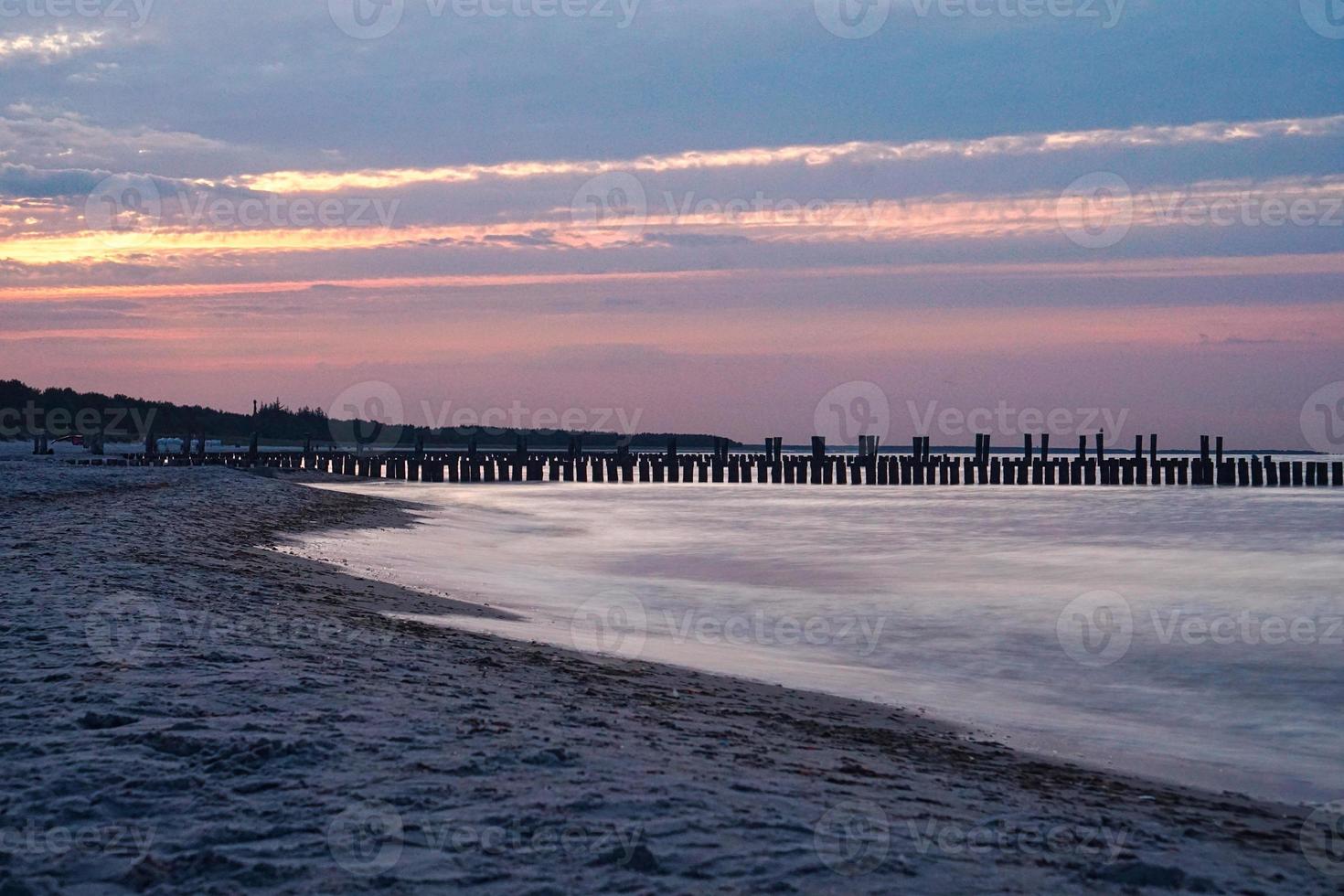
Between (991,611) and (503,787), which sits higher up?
(503,787)

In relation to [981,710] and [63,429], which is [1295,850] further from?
[63,429]

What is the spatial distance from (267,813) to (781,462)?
52.4 meters

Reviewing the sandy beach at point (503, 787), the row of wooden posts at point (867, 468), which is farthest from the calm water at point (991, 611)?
the row of wooden posts at point (867, 468)

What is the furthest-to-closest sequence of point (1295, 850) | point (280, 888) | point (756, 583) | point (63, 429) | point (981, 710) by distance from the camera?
1. point (63, 429)
2. point (756, 583)
3. point (981, 710)
4. point (1295, 850)
5. point (280, 888)

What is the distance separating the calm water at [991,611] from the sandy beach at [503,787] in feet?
4.24

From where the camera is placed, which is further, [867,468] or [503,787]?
[867,468]

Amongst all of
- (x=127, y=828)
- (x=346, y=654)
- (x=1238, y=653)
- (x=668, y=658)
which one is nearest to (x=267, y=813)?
(x=127, y=828)

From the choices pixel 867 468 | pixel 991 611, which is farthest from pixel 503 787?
pixel 867 468

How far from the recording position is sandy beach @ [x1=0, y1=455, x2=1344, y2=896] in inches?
147

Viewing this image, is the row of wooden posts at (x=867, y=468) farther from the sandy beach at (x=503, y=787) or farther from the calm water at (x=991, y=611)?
the sandy beach at (x=503, y=787)

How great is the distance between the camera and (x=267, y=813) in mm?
4027

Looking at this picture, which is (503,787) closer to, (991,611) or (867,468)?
(991,611)

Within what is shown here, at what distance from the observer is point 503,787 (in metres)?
4.49

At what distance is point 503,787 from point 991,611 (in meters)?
10.1
